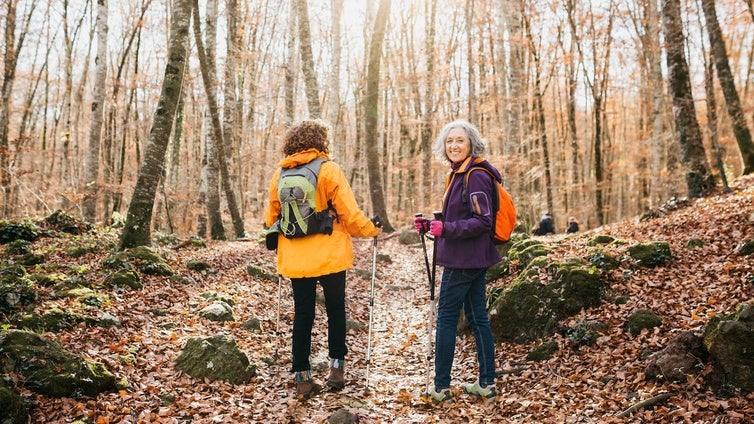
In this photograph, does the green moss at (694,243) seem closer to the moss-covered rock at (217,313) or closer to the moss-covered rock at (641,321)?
the moss-covered rock at (641,321)

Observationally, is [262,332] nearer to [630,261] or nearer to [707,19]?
[630,261]

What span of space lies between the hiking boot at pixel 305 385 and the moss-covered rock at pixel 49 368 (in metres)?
1.61

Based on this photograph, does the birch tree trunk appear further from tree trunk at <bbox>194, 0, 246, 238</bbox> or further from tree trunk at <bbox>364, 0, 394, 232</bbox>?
tree trunk at <bbox>194, 0, 246, 238</bbox>

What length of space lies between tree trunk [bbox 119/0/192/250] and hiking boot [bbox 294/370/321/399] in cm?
504

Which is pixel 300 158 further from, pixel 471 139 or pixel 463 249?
pixel 463 249

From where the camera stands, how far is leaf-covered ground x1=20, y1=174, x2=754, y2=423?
3.95 meters

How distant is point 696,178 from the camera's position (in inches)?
413

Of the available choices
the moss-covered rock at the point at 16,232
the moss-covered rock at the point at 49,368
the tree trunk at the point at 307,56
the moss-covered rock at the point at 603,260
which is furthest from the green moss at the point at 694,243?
the moss-covered rock at the point at 16,232

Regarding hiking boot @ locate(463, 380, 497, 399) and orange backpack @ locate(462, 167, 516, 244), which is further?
hiking boot @ locate(463, 380, 497, 399)

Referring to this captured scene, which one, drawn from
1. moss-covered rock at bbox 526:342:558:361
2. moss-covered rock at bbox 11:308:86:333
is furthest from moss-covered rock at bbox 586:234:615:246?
moss-covered rock at bbox 11:308:86:333

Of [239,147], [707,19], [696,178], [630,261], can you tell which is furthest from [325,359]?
[239,147]

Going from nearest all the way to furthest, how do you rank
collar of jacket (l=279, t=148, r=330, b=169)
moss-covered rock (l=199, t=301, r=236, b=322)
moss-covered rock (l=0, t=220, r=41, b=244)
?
collar of jacket (l=279, t=148, r=330, b=169)
moss-covered rock (l=199, t=301, r=236, b=322)
moss-covered rock (l=0, t=220, r=41, b=244)

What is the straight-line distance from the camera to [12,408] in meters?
3.37

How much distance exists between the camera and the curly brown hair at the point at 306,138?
4.62 m
